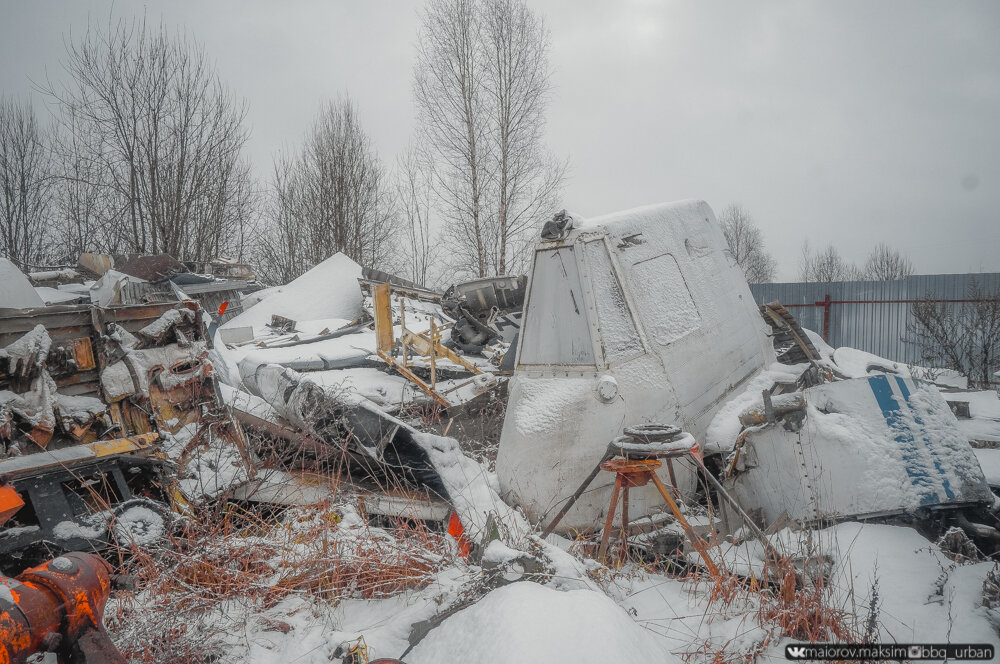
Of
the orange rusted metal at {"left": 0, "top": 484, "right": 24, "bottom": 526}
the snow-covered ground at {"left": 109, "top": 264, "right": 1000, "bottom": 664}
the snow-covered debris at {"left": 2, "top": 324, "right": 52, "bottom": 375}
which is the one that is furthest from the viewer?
the snow-covered debris at {"left": 2, "top": 324, "right": 52, "bottom": 375}

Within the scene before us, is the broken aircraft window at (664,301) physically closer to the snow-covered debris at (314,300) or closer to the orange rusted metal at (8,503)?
the orange rusted metal at (8,503)

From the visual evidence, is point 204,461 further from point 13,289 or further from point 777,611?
point 777,611

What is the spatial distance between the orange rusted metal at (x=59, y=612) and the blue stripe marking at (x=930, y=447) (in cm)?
360

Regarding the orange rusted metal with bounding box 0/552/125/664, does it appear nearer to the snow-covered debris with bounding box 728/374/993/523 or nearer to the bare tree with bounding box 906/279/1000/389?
the snow-covered debris with bounding box 728/374/993/523

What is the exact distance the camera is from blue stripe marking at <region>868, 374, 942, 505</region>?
2.86 meters

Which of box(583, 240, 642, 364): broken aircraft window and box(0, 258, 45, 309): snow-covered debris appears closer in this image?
box(583, 240, 642, 364): broken aircraft window

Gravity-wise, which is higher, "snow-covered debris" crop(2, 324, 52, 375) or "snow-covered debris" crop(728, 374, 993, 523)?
"snow-covered debris" crop(2, 324, 52, 375)

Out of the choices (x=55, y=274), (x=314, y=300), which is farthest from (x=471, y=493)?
(x=55, y=274)

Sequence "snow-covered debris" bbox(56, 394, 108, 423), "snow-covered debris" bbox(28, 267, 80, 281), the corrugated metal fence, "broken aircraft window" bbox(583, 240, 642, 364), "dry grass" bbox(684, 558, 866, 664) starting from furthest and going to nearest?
1. the corrugated metal fence
2. "snow-covered debris" bbox(28, 267, 80, 281)
3. "broken aircraft window" bbox(583, 240, 642, 364)
4. "snow-covered debris" bbox(56, 394, 108, 423)
5. "dry grass" bbox(684, 558, 866, 664)

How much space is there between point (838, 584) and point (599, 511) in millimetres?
1241

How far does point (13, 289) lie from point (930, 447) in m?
6.51

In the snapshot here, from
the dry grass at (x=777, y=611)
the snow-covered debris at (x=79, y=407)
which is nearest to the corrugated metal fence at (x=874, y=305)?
the dry grass at (x=777, y=611)

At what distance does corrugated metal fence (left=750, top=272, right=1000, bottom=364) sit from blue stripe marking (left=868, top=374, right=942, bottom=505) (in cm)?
1213

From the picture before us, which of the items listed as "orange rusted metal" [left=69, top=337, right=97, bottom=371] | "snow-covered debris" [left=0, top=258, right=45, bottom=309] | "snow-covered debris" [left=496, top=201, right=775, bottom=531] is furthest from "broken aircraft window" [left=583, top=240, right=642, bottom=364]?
"snow-covered debris" [left=0, top=258, right=45, bottom=309]
